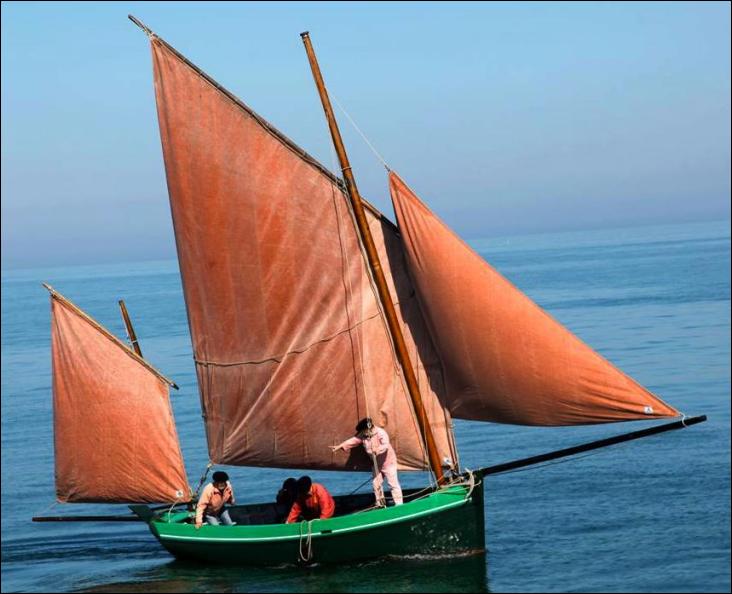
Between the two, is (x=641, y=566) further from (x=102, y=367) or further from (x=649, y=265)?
(x=649, y=265)

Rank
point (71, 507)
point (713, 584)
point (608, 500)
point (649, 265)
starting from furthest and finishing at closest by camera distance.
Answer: point (649, 265) → point (71, 507) → point (608, 500) → point (713, 584)

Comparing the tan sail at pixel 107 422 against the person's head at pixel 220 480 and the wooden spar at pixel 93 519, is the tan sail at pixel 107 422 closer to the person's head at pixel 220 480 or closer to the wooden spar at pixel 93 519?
the wooden spar at pixel 93 519

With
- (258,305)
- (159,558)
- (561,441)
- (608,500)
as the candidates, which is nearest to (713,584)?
(608,500)

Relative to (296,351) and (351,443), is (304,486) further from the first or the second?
(296,351)

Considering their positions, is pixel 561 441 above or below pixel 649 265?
below

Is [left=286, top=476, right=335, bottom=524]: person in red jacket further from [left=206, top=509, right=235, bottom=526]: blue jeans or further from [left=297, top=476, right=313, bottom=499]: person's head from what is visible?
[left=206, top=509, right=235, bottom=526]: blue jeans

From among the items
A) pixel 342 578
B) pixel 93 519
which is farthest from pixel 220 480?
pixel 93 519

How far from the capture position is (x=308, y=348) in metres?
26.5

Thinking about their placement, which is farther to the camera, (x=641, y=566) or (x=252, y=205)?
(x=252, y=205)

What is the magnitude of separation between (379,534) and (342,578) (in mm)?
1147

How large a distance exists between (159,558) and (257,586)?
A: 486 cm

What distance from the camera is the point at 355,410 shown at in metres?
26.2

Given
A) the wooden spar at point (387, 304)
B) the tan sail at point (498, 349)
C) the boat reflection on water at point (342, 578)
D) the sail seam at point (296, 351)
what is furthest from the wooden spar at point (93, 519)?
the tan sail at point (498, 349)

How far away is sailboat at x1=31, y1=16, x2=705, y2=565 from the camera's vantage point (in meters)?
24.4
